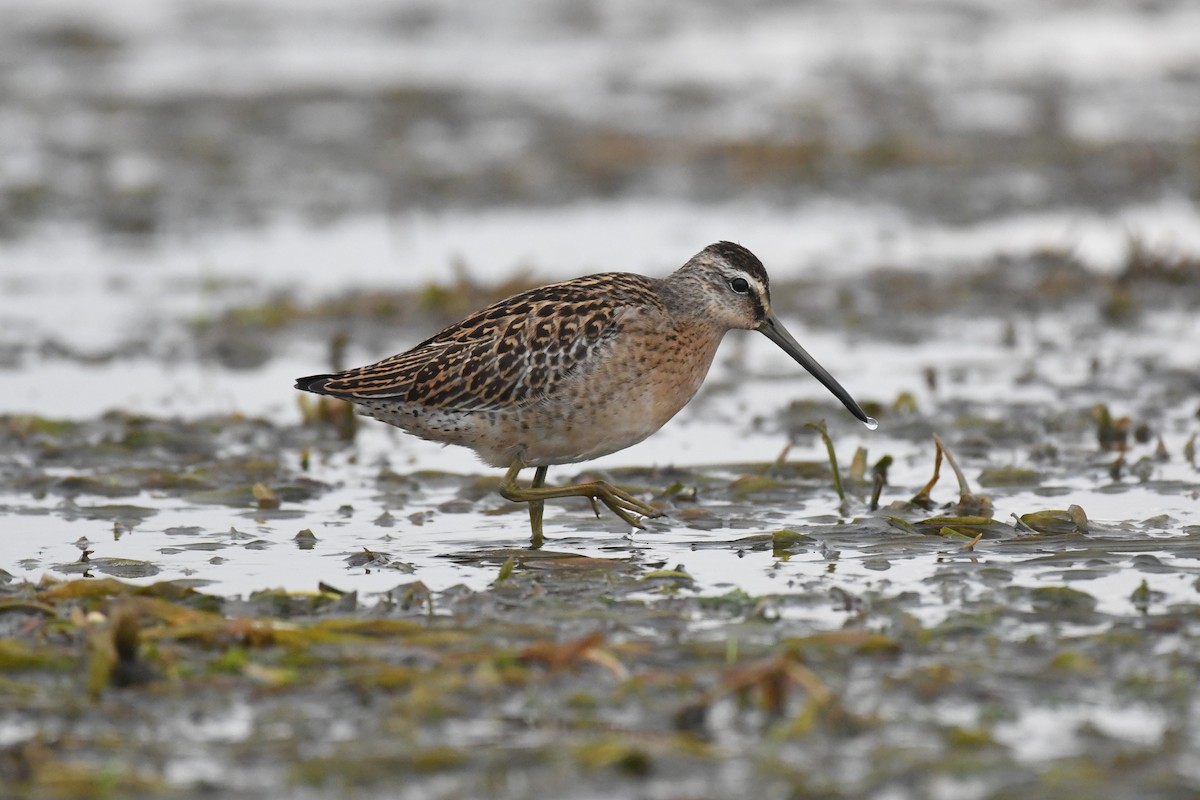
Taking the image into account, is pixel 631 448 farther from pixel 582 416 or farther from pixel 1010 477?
pixel 582 416

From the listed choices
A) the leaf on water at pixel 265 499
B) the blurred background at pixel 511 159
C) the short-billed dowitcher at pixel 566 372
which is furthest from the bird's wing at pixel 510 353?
the blurred background at pixel 511 159

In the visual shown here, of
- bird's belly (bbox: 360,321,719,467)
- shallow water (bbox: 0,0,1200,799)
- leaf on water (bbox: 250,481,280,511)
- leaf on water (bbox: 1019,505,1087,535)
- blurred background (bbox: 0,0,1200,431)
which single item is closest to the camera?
shallow water (bbox: 0,0,1200,799)

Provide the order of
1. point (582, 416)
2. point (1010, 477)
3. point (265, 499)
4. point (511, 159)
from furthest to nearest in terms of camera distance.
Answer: point (511, 159), point (1010, 477), point (265, 499), point (582, 416)

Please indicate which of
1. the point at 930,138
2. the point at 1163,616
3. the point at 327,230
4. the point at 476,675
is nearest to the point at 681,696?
the point at 476,675

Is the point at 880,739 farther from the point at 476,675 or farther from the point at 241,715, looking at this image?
the point at 241,715

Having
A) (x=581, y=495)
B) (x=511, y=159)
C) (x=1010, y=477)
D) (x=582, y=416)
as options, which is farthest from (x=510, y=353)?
(x=511, y=159)

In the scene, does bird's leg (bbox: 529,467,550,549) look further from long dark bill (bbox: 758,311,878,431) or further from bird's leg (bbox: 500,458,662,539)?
long dark bill (bbox: 758,311,878,431)

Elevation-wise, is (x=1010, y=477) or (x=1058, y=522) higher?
(x=1010, y=477)

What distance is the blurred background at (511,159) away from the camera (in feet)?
32.8

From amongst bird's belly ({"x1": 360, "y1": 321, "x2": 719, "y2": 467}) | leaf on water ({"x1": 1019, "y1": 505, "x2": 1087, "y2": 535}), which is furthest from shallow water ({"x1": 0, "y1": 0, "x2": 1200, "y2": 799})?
bird's belly ({"x1": 360, "y1": 321, "x2": 719, "y2": 467})

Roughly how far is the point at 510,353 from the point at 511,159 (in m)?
7.72

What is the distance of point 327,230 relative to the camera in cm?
1212

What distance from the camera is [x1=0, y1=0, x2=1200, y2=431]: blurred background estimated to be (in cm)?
1001

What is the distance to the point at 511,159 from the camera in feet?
45.1
